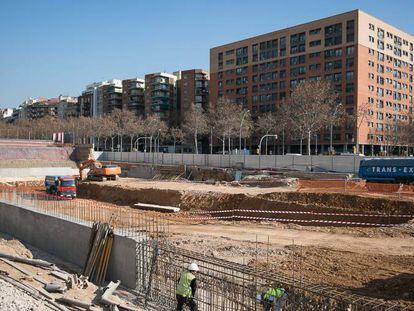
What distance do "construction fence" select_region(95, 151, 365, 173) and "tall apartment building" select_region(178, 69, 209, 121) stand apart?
47056 mm

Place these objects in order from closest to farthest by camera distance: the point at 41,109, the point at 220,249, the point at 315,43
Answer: the point at 220,249 < the point at 315,43 < the point at 41,109

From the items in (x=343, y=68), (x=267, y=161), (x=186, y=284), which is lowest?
(x=186, y=284)

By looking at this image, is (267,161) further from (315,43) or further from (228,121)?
(315,43)

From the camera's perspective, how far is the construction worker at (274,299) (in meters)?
9.11

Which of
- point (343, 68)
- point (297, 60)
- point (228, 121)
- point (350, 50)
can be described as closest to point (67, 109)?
point (228, 121)

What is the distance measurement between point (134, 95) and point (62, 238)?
4567 inches

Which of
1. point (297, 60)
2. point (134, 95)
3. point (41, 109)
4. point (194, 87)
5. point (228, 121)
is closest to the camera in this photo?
point (228, 121)

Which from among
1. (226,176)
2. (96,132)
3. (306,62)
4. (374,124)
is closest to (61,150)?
(96,132)

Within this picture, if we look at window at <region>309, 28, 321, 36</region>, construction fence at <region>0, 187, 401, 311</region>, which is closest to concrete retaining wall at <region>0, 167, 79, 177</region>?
window at <region>309, 28, 321, 36</region>

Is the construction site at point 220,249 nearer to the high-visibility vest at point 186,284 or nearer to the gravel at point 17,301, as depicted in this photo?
the gravel at point 17,301

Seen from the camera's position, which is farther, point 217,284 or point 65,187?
point 65,187

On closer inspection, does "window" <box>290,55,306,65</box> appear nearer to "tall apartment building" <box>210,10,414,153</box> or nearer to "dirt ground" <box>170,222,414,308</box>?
"tall apartment building" <box>210,10,414,153</box>

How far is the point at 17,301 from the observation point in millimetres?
10805

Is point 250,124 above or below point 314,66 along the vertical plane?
below
